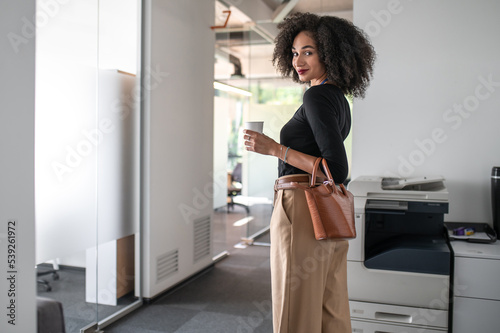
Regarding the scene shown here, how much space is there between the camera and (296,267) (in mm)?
1532

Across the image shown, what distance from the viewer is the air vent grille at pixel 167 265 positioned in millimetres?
3510

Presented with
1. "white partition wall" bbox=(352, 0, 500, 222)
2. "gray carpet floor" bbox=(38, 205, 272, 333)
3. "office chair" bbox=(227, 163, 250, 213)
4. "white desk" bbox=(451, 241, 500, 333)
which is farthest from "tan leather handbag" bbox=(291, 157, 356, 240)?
"office chair" bbox=(227, 163, 250, 213)

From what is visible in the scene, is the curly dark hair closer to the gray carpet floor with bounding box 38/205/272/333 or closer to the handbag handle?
the handbag handle

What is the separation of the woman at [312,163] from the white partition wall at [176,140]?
6.27 ft

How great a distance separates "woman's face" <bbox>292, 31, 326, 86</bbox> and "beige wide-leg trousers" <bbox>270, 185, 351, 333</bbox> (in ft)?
1.47

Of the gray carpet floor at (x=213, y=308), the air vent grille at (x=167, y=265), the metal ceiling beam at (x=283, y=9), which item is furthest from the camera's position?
the metal ceiling beam at (x=283, y=9)

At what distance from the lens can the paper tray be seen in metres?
2.68

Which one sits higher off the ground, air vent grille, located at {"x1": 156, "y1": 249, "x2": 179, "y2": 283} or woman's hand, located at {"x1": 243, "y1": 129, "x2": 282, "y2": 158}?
woman's hand, located at {"x1": 243, "y1": 129, "x2": 282, "y2": 158}

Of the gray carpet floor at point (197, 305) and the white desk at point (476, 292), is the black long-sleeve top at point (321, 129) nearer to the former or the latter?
the white desk at point (476, 292)

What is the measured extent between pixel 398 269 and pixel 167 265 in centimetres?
193

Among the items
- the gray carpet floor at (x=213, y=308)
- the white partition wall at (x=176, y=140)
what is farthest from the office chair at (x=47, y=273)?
the white partition wall at (x=176, y=140)

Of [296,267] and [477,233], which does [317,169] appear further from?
[477,233]

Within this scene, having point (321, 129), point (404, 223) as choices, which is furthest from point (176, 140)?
point (321, 129)
